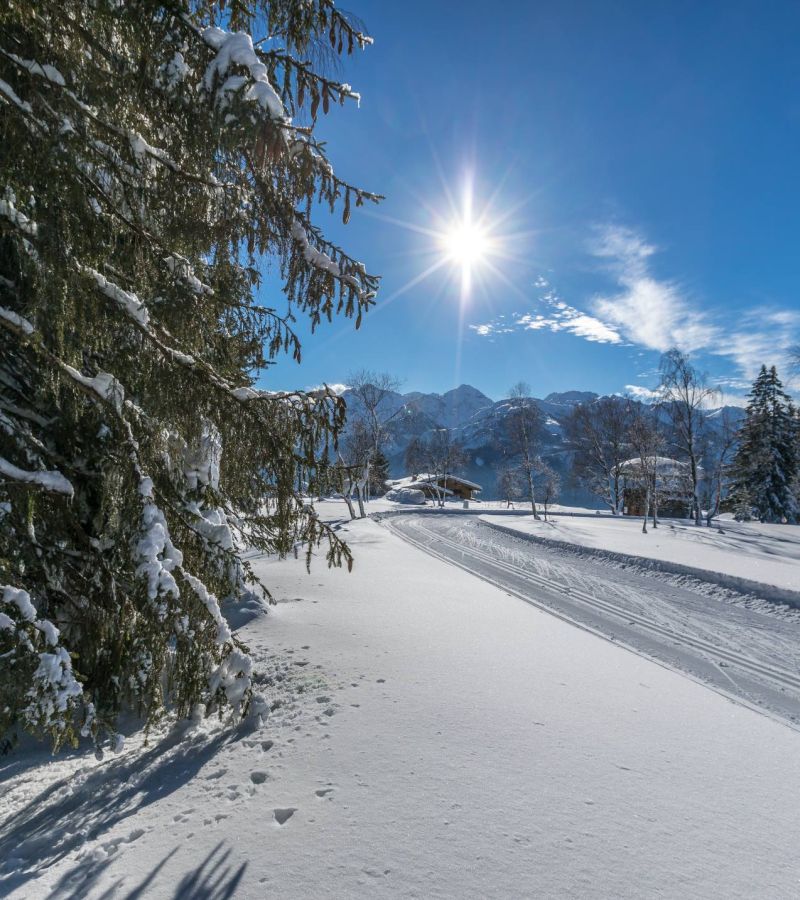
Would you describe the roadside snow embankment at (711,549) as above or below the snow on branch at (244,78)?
below

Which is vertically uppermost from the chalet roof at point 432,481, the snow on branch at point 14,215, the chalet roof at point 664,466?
the snow on branch at point 14,215

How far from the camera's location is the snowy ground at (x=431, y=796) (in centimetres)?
224

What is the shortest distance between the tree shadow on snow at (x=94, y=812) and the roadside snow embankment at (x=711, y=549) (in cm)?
1101

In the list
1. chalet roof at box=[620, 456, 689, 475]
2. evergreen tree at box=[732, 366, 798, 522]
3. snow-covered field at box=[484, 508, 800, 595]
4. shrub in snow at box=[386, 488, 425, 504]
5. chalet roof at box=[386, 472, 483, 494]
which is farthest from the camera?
chalet roof at box=[386, 472, 483, 494]

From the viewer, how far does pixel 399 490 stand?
49250 mm

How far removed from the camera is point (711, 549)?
15281mm

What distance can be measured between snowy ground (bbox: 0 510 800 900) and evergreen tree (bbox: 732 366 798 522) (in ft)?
112

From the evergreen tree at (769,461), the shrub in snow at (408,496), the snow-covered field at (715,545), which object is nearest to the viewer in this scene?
the snow-covered field at (715,545)

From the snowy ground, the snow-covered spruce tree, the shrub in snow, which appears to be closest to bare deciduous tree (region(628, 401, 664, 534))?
the snowy ground

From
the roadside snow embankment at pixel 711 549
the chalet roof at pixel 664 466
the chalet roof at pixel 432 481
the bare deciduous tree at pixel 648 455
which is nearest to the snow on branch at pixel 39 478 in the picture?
the roadside snow embankment at pixel 711 549

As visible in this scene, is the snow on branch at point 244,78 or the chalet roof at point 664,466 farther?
the chalet roof at point 664,466

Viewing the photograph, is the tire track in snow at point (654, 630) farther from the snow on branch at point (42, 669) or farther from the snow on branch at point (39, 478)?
the snow on branch at point (39, 478)

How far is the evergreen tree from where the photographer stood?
30922mm

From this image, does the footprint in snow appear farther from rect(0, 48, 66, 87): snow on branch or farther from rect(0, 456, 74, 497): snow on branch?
rect(0, 48, 66, 87): snow on branch
